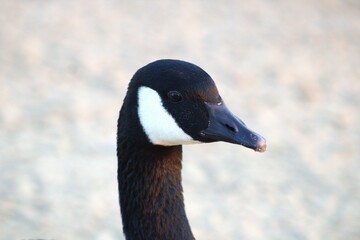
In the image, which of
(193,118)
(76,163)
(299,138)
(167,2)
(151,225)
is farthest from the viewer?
(167,2)

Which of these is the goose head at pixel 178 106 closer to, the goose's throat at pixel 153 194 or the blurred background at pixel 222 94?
the goose's throat at pixel 153 194

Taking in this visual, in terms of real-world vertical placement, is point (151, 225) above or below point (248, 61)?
below

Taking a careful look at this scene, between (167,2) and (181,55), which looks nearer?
(181,55)

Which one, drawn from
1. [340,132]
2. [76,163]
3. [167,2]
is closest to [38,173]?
[76,163]

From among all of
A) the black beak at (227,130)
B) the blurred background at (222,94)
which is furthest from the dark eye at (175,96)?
the blurred background at (222,94)

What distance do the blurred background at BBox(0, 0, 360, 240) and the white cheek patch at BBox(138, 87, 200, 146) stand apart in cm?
191

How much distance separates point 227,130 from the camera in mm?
3074

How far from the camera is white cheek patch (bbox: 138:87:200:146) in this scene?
312cm

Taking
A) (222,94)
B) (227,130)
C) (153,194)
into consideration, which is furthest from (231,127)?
(222,94)

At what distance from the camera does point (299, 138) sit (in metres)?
6.18

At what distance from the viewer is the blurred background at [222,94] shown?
5211mm

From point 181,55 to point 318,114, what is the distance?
1498 millimetres

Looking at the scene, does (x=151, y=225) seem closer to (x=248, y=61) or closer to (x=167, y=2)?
(x=248, y=61)

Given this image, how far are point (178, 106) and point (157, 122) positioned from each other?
0.36 ft
